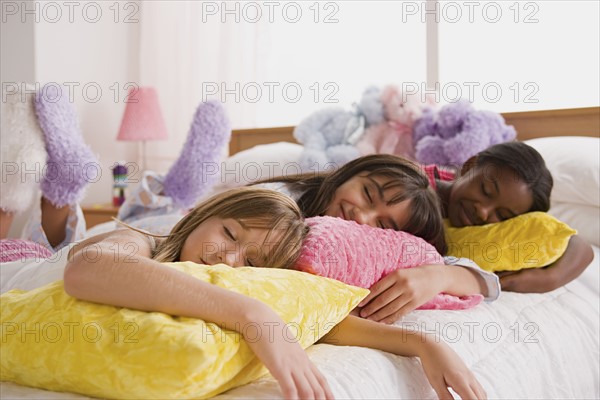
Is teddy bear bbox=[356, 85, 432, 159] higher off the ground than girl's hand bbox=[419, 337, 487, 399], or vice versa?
teddy bear bbox=[356, 85, 432, 159]

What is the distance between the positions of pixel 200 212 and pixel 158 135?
2412 mm

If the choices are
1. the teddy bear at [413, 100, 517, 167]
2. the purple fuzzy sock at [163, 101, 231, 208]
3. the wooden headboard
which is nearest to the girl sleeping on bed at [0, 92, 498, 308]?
the purple fuzzy sock at [163, 101, 231, 208]

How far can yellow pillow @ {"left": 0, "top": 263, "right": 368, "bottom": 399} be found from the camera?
628 millimetres

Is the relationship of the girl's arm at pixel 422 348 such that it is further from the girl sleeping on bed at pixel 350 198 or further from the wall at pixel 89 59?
the wall at pixel 89 59

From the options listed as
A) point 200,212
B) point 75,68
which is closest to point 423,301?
point 200,212

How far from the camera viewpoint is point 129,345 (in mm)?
646

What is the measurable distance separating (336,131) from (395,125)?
205mm

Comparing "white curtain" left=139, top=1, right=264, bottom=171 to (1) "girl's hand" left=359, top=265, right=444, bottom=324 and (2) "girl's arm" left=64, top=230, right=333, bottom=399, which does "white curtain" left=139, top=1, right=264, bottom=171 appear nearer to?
(1) "girl's hand" left=359, top=265, right=444, bottom=324

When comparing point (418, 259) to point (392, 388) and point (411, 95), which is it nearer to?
point (392, 388)

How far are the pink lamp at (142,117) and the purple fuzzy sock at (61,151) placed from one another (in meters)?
1.60

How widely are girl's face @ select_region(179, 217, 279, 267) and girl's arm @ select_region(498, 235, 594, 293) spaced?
0.61 metres

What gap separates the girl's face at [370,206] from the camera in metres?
1.27

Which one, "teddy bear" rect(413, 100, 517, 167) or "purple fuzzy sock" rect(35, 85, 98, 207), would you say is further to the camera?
"teddy bear" rect(413, 100, 517, 167)

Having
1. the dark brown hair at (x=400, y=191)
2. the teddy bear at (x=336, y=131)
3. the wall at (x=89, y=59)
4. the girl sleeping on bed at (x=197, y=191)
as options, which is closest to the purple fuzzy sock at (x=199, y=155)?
the girl sleeping on bed at (x=197, y=191)
